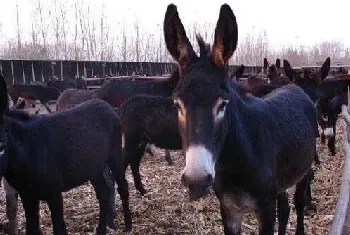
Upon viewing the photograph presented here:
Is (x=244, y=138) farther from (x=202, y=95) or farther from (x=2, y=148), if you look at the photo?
(x=2, y=148)

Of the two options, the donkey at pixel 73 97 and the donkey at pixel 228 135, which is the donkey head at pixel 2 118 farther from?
the donkey at pixel 73 97

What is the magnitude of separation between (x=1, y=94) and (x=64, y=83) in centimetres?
1421

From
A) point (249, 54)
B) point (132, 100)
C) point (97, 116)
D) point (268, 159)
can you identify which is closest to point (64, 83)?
point (132, 100)

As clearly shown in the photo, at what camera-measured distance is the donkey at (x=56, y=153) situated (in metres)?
3.77

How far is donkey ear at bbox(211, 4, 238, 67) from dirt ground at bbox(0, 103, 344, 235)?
302cm

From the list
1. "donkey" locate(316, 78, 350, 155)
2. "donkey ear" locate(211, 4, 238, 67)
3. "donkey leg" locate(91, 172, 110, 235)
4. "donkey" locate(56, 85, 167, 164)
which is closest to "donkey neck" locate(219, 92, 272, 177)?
"donkey ear" locate(211, 4, 238, 67)

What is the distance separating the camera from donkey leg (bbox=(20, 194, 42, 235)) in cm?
398

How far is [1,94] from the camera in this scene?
3.37m

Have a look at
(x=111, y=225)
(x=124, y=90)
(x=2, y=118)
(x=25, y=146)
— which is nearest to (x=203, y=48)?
(x=2, y=118)

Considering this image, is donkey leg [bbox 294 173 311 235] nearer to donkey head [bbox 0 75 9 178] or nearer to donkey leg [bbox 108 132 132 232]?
donkey leg [bbox 108 132 132 232]

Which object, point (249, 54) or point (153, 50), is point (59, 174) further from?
point (249, 54)

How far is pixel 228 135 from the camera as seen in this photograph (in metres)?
2.87

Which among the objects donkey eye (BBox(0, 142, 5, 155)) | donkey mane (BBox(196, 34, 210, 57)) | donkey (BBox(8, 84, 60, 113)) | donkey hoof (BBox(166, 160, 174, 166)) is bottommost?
donkey hoof (BBox(166, 160, 174, 166))

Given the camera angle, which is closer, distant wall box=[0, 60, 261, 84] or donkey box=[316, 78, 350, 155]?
donkey box=[316, 78, 350, 155]
